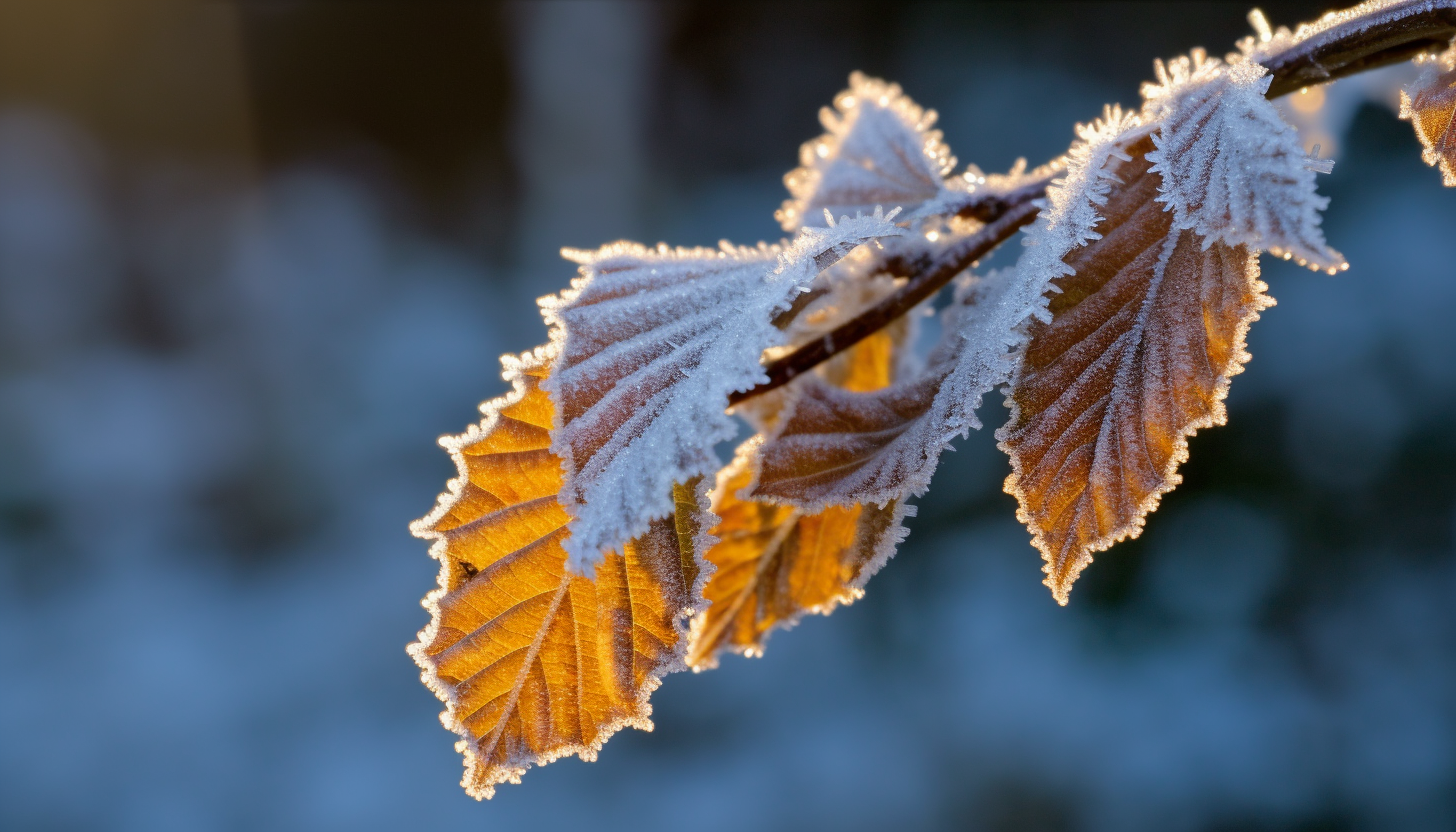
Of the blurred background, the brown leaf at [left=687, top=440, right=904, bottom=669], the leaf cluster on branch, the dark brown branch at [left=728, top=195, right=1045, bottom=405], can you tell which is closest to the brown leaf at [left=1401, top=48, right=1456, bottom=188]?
the leaf cluster on branch

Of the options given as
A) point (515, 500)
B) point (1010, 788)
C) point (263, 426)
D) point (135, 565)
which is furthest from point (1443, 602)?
point (135, 565)

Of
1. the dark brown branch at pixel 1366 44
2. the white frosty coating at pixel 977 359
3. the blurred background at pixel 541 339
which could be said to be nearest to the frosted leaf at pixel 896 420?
the white frosty coating at pixel 977 359

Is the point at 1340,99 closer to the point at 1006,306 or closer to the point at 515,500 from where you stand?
the point at 1006,306

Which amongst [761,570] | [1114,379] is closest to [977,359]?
[1114,379]

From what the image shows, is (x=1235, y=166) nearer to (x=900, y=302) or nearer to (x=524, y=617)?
(x=900, y=302)

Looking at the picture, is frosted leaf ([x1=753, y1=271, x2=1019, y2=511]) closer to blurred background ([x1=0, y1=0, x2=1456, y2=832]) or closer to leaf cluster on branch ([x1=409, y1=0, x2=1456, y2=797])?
leaf cluster on branch ([x1=409, y1=0, x2=1456, y2=797])

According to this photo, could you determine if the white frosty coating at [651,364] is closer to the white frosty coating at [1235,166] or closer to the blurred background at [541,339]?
the white frosty coating at [1235,166]

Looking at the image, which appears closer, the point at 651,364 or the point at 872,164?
the point at 651,364
